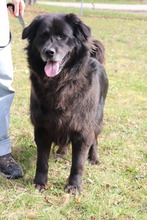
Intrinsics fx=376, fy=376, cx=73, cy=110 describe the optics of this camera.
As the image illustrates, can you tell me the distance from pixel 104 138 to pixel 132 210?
4.71 feet

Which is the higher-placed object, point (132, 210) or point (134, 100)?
point (132, 210)

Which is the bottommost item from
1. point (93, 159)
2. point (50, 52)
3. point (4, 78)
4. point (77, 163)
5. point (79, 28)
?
point (93, 159)

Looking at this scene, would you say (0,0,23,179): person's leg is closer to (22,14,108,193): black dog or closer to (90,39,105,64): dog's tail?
(22,14,108,193): black dog

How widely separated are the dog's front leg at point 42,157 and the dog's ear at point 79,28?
81 centimetres

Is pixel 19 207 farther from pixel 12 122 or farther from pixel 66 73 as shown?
pixel 12 122

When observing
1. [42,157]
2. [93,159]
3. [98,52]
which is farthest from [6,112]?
[98,52]

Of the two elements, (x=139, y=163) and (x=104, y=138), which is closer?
(x=139, y=163)

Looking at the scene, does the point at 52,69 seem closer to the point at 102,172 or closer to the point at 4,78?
the point at 4,78

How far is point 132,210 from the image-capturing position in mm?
2787

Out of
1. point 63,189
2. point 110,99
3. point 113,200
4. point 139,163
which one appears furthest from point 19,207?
point 110,99

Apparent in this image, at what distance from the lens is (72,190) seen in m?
3.00

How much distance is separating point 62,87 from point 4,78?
0.50 m

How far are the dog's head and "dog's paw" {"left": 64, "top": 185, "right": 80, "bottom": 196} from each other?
3.02 ft

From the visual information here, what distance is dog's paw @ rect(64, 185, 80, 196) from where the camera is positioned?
2984 mm
